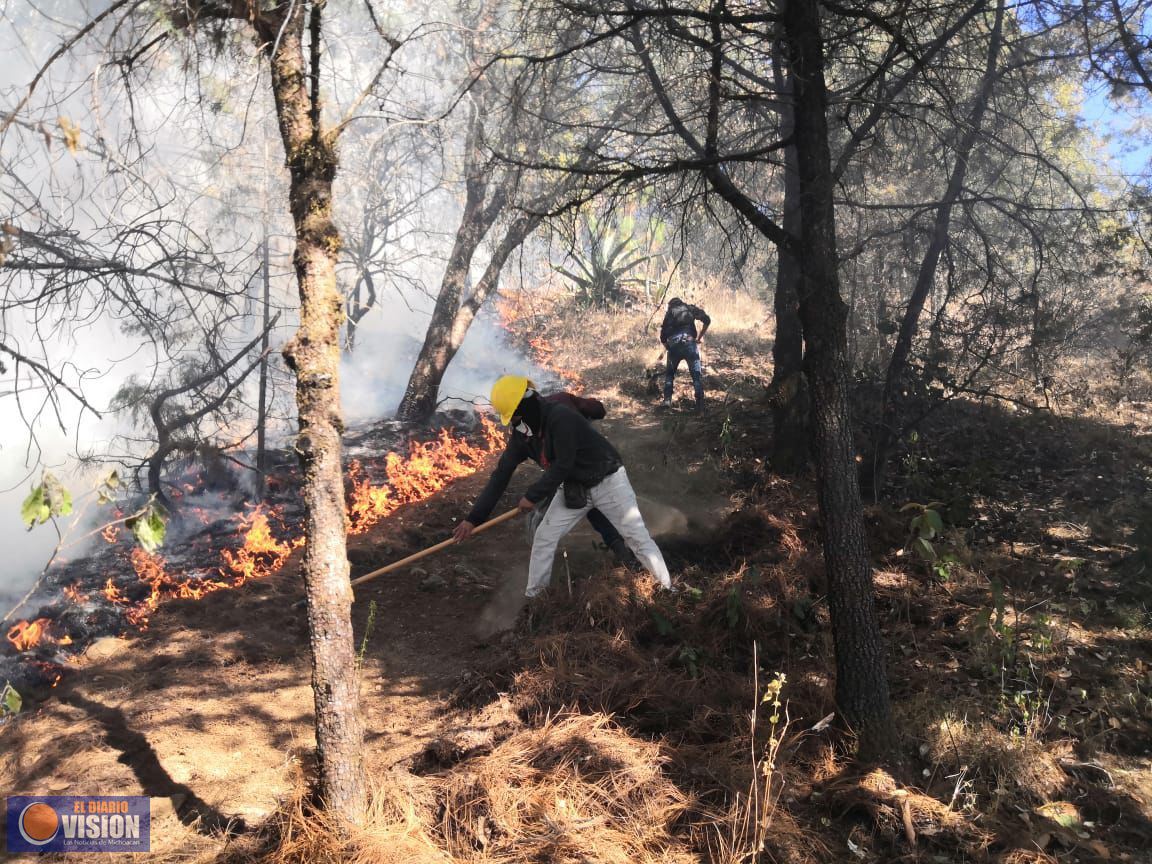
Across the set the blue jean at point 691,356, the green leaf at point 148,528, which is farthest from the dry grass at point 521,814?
the blue jean at point 691,356

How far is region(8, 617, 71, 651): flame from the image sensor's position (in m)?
5.52

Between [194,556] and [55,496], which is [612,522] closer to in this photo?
[55,496]

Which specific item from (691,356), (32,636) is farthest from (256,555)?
(691,356)

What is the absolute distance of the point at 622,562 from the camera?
5.54 m

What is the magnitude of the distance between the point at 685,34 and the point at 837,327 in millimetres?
1661

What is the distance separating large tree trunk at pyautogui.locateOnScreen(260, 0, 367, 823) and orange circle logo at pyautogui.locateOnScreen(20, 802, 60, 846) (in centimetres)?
150

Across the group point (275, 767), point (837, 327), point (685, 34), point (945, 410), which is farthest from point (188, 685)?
point (945, 410)

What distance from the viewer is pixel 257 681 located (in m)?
4.93

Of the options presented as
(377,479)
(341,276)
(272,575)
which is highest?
(341,276)

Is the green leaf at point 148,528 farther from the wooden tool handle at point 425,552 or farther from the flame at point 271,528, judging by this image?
the flame at point 271,528

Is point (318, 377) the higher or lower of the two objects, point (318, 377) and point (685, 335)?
the lower

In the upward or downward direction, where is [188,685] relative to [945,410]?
downward

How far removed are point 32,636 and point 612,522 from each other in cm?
446

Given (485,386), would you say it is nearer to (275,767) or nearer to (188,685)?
(188,685)
